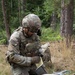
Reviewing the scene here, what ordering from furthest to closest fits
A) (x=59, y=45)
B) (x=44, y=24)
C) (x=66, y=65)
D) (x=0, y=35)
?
(x=44, y=24), (x=0, y=35), (x=59, y=45), (x=66, y=65)

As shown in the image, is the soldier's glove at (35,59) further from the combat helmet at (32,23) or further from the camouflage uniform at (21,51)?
the combat helmet at (32,23)

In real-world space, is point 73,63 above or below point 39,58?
below

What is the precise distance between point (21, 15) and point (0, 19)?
74.9 inches

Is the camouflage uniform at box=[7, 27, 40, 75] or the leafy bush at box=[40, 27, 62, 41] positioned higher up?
the camouflage uniform at box=[7, 27, 40, 75]

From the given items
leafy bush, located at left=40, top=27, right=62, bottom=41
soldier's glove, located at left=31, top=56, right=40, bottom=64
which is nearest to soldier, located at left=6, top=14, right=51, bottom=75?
soldier's glove, located at left=31, top=56, right=40, bottom=64

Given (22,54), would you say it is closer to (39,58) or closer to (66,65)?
(39,58)

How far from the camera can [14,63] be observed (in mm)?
4590

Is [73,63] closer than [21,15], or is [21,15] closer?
[73,63]


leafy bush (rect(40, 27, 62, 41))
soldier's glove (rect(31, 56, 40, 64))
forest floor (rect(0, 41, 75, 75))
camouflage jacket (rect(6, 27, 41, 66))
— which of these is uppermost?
camouflage jacket (rect(6, 27, 41, 66))

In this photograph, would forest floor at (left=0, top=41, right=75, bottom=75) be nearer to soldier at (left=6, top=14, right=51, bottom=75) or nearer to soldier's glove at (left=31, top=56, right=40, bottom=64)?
soldier at (left=6, top=14, right=51, bottom=75)

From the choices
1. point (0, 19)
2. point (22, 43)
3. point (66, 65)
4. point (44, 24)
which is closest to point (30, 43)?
point (22, 43)

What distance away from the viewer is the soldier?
441 cm

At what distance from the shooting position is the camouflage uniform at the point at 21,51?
176 inches

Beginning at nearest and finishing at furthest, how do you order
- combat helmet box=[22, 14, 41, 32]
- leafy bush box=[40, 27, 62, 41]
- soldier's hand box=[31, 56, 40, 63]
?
combat helmet box=[22, 14, 41, 32]
soldier's hand box=[31, 56, 40, 63]
leafy bush box=[40, 27, 62, 41]
